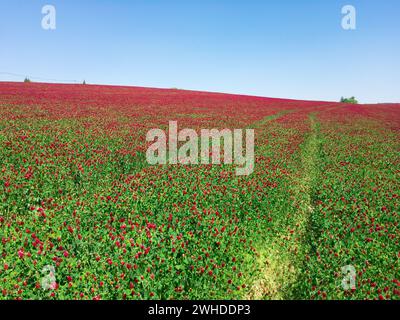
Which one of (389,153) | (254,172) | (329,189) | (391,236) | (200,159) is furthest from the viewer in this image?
(389,153)

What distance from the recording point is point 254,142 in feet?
66.7

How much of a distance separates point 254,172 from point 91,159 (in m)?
7.00

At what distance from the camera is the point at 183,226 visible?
7.93m

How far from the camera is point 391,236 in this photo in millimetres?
8406

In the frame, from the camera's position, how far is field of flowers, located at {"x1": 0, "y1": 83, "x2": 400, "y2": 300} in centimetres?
601

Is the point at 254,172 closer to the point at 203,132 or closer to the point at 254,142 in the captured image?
the point at 254,142

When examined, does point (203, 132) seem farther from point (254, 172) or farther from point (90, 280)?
point (90, 280)

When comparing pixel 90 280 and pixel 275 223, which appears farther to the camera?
pixel 275 223

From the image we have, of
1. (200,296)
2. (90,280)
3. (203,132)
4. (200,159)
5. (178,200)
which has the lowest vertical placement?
(200,296)

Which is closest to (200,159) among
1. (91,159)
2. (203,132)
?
(91,159)

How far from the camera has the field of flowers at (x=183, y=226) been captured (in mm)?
6012

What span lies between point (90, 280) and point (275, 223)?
5877mm
